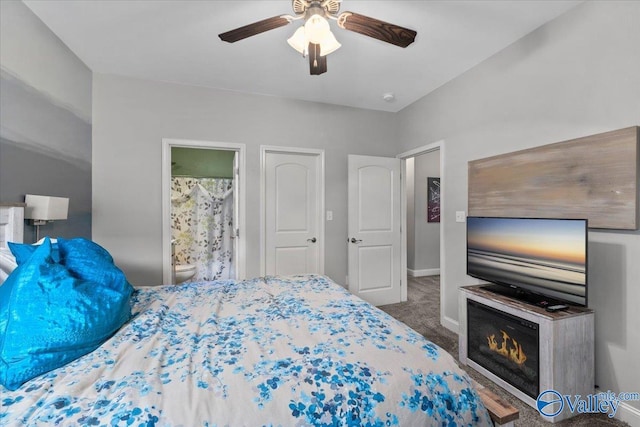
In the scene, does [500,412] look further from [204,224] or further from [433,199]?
[433,199]

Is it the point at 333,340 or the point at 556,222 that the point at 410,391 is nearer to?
the point at 333,340

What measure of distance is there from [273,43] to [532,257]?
2.62m

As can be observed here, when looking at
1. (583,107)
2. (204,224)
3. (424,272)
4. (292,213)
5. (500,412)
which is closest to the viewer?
(500,412)

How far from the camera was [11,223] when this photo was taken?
1.76 metres

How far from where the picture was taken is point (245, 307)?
1.70m

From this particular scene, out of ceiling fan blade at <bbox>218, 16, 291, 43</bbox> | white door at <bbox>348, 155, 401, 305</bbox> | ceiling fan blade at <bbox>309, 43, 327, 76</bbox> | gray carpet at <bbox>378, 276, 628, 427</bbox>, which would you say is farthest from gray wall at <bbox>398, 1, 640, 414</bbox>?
ceiling fan blade at <bbox>218, 16, 291, 43</bbox>

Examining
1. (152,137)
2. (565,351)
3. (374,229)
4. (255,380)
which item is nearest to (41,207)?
(152,137)

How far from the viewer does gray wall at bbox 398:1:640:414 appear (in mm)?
1725

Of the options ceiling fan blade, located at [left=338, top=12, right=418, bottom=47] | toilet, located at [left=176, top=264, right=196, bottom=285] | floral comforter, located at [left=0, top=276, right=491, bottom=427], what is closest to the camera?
floral comforter, located at [left=0, top=276, right=491, bottom=427]

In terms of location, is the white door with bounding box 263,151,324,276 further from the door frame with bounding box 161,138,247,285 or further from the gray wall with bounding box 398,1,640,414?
the gray wall with bounding box 398,1,640,414

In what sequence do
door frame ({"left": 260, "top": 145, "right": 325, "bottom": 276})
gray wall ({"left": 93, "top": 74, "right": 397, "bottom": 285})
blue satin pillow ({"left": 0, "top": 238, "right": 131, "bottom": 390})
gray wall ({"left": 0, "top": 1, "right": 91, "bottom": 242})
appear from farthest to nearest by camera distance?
door frame ({"left": 260, "top": 145, "right": 325, "bottom": 276}) → gray wall ({"left": 93, "top": 74, "right": 397, "bottom": 285}) → gray wall ({"left": 0, "top": 1, "right": 91, "bottom": 242}) → blue satin pillow ({"left": 0, "top": 238, "right": 131, "bottom": 390})

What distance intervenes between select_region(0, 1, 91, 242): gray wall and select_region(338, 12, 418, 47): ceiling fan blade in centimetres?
215

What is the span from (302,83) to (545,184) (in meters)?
2.47

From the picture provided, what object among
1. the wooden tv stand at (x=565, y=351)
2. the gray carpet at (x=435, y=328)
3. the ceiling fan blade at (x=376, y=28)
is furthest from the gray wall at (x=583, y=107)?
the ceiling fan blade at (x=376, y=28)
